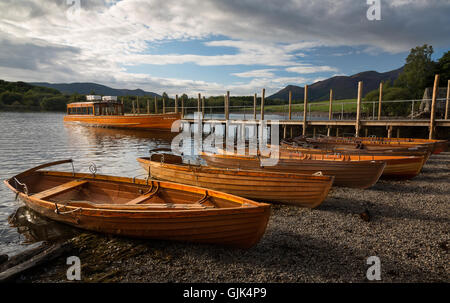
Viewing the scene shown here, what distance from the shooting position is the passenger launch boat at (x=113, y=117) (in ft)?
115

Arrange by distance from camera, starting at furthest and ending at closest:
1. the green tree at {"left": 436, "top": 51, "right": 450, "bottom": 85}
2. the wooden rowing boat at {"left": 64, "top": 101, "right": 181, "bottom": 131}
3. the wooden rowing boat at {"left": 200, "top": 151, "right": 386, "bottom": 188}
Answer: the green tree at {"left": 436, "top": 51, "right": 450, "bottom": 85}
the wooden rowing boat at {"left": 64, "top": 101, "right": 181, "bottom": 131}
the wooden rowing boat at {"left": 200, "top": 151, "right": 386, "bottom": 188}

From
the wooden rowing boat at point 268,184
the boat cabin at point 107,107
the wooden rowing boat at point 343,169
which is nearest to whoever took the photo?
the wooden rowing boat at point 268,184

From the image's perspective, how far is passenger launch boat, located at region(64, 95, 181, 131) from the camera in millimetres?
34994

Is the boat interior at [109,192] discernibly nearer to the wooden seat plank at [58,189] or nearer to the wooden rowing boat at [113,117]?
the wooden seat plank at [58,189]

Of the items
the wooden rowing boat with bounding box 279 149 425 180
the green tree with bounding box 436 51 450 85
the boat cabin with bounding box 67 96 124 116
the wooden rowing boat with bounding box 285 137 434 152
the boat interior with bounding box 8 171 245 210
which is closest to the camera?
the boat interior with bounding box 8 171 245 210

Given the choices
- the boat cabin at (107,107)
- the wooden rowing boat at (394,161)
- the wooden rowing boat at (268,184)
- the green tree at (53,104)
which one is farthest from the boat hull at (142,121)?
the green tree at (53,104)

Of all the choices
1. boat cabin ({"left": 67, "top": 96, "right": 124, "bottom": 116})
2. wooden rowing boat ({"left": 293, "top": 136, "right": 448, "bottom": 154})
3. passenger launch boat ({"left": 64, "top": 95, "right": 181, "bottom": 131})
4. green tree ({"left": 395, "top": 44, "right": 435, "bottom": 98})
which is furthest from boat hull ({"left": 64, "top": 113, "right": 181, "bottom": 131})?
green tree ({"left": 395, "top": 44, "right": 435, "bottom": 98})

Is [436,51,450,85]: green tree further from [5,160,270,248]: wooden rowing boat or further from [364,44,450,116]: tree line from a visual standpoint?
[5,160,270,248]: wooden rowing boat

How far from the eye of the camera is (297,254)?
526 cm

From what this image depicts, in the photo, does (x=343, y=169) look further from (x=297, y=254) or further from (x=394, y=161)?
(x=297, y=254)

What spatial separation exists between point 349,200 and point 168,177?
681 cm

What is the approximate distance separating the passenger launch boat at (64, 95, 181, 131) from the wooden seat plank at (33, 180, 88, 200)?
2763cm

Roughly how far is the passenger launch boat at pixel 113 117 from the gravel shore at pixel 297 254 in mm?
29868

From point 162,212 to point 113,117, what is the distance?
36.8m
